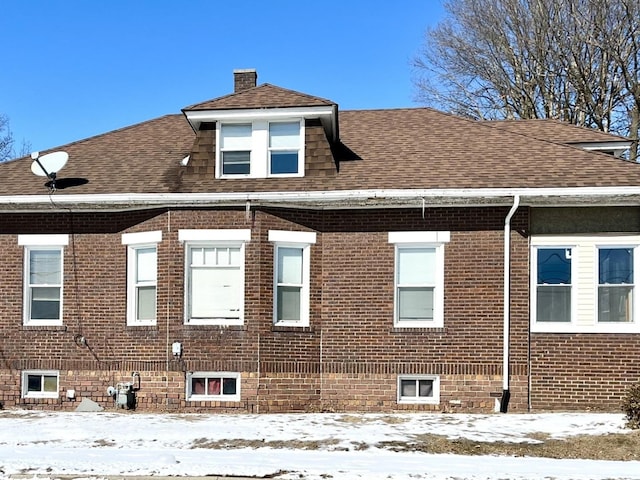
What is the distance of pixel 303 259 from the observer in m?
12.4

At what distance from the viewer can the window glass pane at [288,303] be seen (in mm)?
12227

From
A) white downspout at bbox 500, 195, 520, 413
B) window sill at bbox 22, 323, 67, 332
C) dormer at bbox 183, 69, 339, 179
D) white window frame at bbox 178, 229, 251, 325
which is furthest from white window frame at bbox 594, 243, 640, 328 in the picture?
window sill at bbox 22, 323, 67, 332

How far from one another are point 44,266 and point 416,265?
23.3ft

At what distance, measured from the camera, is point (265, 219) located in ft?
39.8

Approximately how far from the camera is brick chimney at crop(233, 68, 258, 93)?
1655 cm

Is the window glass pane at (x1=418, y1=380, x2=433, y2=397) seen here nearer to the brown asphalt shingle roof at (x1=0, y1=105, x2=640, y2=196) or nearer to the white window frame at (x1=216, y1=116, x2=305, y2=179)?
the brown asphalt shingle roof at (x1=0, y1=105, x2=640, y2=196)

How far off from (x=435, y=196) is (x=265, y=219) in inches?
120

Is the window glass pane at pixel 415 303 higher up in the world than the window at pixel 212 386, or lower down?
higher up

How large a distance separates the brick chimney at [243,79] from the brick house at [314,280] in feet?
12.1

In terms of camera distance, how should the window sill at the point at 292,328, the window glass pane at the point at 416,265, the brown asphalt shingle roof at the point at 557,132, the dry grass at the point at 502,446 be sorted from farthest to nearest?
1. the brown asphalt shingle roof at the point at 557,132
2. the window glass pane at the point at 416,265
3. the window sill at the point at 292,328
4. the dry grass at the point at 502,446

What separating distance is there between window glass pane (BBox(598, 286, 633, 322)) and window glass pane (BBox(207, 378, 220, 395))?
6.91m

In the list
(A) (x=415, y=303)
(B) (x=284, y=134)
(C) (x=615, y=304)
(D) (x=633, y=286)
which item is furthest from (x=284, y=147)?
(D) (x=633, y=286)

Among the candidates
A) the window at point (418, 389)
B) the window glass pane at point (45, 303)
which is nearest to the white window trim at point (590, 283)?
the window at point (418, 389)

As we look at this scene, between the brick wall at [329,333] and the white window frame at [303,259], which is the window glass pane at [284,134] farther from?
the white window frame at [303,259]
